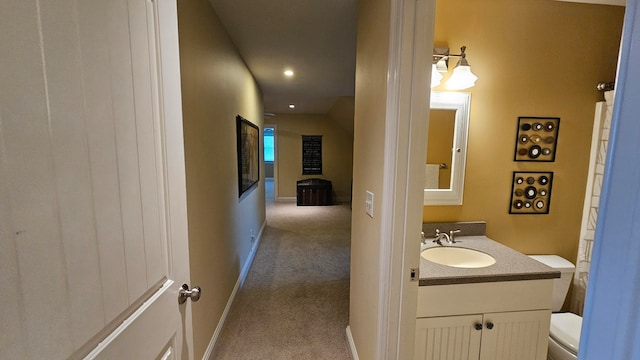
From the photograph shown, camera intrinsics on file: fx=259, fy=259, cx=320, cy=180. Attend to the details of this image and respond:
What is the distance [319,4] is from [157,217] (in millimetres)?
1659

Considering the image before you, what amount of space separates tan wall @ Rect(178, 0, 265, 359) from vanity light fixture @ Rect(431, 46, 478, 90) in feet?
4.75

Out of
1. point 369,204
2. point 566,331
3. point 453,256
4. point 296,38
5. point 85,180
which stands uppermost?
point 296,38

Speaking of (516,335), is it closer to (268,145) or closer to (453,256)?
(453,256)

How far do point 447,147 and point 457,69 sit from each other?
50cm

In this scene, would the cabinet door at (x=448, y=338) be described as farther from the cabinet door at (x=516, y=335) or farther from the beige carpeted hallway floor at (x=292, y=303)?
the beige carpeted hallway floor at (x=292, y=303)

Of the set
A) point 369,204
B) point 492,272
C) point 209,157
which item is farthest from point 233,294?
point 492,272

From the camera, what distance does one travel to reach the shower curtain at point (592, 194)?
1729 mm

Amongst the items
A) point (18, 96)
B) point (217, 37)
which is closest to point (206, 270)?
point (18, 96)

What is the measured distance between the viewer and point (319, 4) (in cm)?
172

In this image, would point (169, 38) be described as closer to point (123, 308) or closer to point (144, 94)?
point (144, 94)

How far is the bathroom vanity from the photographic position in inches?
49.9

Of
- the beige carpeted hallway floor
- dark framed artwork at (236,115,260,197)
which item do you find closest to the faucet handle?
the beige carpeted hallway floor

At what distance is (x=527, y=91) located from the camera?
1.76m

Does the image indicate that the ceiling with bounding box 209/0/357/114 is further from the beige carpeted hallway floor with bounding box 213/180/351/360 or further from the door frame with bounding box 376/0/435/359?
the beige carpeted hallway floor with bounding box 213/180/351/360
